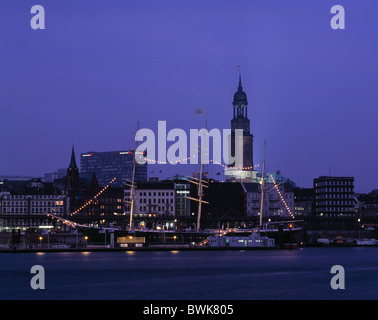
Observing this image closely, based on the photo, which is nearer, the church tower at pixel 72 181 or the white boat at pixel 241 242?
the white boat at pixel 241 242

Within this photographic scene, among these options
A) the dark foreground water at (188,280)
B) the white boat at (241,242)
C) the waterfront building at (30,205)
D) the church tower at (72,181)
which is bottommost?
the dark foreground water at (188,280)

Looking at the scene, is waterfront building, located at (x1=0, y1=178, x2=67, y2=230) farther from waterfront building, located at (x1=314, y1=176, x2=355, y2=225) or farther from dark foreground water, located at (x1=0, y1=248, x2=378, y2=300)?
dark foreground water, located at (x1=0, y1=248, x2=378, y2=300)

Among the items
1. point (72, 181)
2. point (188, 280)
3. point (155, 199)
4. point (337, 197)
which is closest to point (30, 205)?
point (72, 181)

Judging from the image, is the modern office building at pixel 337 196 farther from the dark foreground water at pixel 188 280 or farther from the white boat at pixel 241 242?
the dark foreground water at pixel 188 280

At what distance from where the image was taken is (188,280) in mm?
71312

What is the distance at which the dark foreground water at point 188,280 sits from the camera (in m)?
60.7

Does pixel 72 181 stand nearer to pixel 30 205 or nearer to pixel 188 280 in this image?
pixel 30 205

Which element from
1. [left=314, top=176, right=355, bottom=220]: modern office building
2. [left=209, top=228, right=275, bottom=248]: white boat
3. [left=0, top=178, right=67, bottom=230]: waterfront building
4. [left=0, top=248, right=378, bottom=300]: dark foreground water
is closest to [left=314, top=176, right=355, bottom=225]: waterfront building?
[left=314, top=176, right=355, bottom=220]: modern office building

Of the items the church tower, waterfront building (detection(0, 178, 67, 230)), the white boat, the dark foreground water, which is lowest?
the dark foreground water

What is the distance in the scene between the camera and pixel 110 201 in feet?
655

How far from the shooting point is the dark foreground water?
6069cm

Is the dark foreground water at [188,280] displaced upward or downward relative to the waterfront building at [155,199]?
downward

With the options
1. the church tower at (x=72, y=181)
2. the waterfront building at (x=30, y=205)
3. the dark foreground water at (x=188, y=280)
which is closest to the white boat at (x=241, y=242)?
the dark foreground water at (x=188, y=280)
